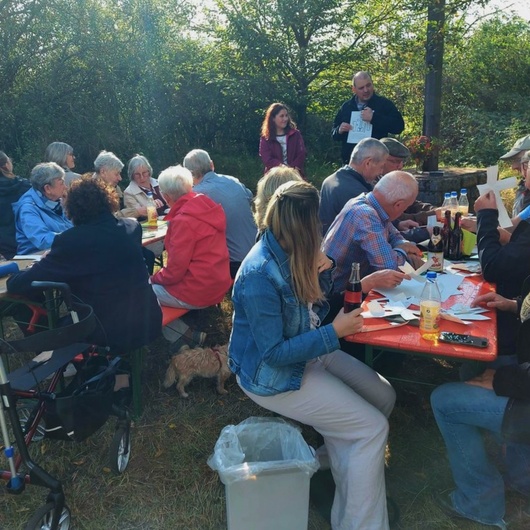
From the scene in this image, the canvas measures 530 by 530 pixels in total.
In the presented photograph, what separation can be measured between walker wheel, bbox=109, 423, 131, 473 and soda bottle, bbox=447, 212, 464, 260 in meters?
2.27

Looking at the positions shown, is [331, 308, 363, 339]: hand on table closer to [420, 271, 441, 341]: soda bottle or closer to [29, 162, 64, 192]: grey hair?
[420, 271, 441, 341]: soda bottle

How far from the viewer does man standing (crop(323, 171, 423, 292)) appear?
9.87 ft

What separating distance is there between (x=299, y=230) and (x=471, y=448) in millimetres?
1182

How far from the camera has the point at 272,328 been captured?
2078 mm

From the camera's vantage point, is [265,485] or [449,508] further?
[449,508]

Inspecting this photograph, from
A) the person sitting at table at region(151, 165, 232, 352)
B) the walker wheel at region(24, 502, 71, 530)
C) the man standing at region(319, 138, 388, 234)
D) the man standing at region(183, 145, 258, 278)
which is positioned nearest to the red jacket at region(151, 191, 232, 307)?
the person sitting at table at region(151, 165, 232, 352)

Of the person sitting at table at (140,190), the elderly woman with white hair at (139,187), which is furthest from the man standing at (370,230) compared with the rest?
the elderly woman with white hair at (139,187)

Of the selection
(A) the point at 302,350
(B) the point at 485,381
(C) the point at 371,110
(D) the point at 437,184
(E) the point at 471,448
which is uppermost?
(C) the point at 371,110

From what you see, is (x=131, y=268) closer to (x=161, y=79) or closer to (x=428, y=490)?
(x=428, y=490)

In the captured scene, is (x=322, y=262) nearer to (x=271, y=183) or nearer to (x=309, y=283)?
(x=309, y=283)

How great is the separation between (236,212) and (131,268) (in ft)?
4.85

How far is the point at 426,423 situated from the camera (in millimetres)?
3164

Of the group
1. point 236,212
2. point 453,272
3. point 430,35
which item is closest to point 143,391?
point 236,212

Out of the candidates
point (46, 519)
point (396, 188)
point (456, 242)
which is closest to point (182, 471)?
point (46, 519)
